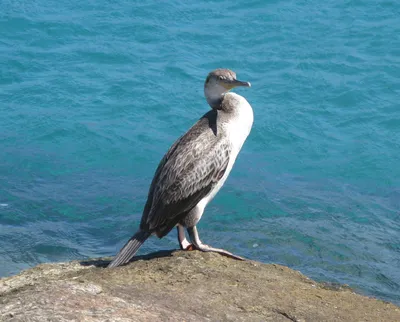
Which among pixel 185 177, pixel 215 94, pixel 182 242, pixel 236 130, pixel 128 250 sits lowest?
pixel 182 242

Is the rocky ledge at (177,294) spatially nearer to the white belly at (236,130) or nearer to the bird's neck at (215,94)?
the white belly at (236,130)

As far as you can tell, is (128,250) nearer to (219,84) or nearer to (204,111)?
(219,84)

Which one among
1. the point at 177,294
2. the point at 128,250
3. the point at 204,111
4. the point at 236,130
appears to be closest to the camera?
the point at 177,294

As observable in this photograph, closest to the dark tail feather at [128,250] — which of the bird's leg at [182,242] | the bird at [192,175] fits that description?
the bird at [192,175]

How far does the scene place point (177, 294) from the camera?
4.86 m

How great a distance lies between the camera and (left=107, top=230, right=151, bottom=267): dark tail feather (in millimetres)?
5520

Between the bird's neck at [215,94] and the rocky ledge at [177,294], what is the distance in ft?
4.08

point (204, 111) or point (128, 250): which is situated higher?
point (128, 250)

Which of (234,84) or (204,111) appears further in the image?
(204,111)

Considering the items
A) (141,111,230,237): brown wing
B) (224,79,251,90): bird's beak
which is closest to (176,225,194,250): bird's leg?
(141,111,230,237): brown wing

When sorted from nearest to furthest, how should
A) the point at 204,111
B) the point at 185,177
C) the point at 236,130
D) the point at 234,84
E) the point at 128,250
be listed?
the point at 128,250, the point at 185,177, the point at 236,130, the point at 234,84, the point at 204,111

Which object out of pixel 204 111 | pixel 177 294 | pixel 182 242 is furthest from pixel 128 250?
pixel 204 111

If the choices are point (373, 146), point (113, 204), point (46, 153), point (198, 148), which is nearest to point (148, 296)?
point (198, 148)

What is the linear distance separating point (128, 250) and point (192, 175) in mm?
733
